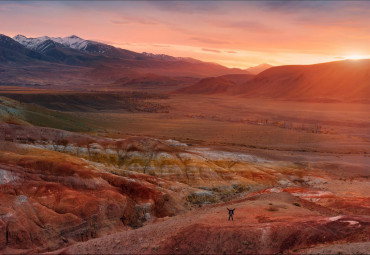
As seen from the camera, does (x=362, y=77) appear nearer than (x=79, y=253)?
No

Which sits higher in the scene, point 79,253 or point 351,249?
point 351,249

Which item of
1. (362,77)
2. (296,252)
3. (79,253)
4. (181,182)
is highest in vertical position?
Result: (362,77)

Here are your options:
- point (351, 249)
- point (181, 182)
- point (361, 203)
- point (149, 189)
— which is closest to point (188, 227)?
point (351, 249)

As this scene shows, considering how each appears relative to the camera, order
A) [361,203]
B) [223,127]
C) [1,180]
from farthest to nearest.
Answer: [223,127] → [361,203] → [1,180]

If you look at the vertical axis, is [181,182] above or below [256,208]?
below

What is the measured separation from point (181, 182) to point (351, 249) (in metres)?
33.8

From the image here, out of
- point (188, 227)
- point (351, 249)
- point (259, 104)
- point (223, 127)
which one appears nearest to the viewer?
point (351, 249)

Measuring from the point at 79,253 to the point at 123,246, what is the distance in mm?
2542

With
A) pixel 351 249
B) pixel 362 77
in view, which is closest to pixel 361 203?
pixel 351 249

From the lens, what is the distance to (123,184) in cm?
3988

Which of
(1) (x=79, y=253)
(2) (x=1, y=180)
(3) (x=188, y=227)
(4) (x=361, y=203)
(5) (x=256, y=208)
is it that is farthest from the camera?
(4) (x=361, y=203)

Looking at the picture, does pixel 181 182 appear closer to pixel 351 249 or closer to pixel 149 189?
pixel 149 189

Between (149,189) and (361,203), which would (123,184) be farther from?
(361,203)

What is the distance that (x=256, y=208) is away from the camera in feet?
91.2
